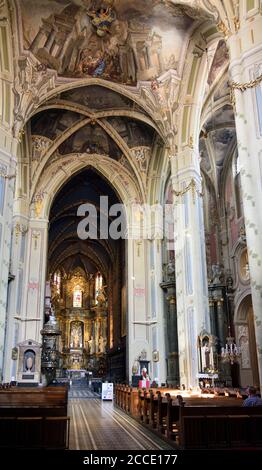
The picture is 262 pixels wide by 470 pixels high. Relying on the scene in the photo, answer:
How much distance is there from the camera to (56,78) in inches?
721

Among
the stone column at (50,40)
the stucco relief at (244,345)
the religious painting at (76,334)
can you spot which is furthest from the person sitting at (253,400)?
the religious painting at (76,334)

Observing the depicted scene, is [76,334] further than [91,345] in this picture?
Yes

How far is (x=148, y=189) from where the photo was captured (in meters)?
23.8

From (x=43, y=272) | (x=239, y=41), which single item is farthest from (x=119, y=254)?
(x=239, y=41)

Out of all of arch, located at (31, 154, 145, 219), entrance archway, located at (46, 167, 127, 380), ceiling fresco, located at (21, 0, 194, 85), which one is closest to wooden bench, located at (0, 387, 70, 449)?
ceiling fresco, located at (21, 0, 194, 85)

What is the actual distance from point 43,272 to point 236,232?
32.9 feet

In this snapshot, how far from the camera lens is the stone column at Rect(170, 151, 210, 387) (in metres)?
15.0

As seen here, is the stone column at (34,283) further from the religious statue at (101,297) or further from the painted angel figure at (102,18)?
the religious statue at (101,297)

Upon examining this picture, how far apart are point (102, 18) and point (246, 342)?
14.9m

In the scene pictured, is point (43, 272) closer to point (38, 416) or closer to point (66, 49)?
point (66, 49)

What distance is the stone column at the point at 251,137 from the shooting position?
911 cm

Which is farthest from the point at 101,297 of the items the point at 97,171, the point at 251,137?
the point at 251,137

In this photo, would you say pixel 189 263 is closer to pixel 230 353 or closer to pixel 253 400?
pixel 230 353

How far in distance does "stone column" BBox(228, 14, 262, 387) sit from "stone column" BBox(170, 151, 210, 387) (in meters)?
6.09
